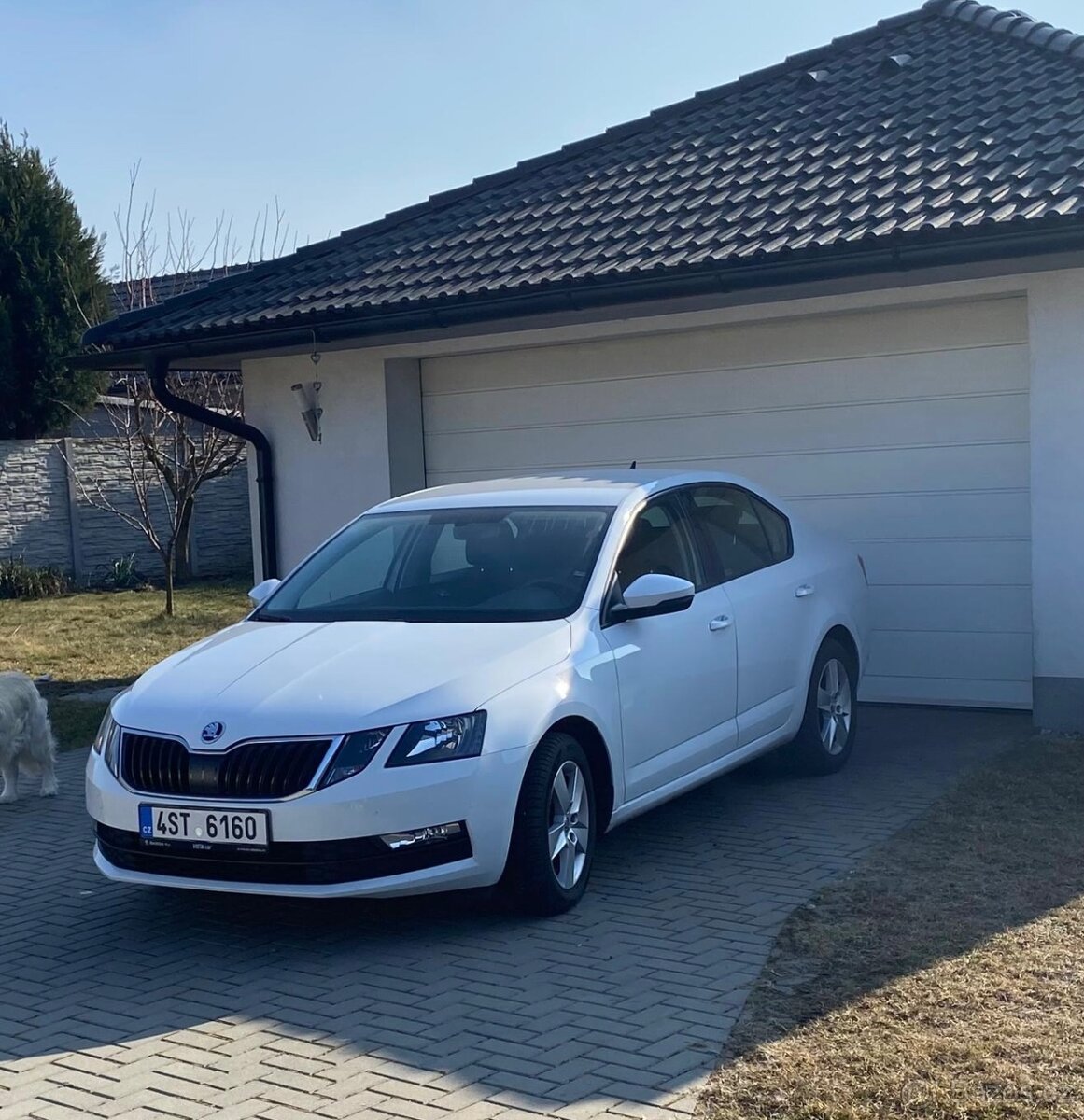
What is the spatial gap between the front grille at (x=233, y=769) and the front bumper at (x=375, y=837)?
0.15ft

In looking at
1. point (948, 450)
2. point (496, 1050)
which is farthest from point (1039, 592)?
point (496, 1050)

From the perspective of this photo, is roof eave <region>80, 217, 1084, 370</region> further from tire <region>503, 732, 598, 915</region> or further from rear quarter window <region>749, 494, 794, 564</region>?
tire <region>503, 732, 598, 915</region>

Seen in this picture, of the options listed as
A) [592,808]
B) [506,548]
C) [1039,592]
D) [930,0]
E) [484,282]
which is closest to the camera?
[592,808]

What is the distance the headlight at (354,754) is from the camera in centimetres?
527

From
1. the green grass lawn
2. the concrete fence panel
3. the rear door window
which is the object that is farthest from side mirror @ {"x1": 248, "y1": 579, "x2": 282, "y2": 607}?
the concrete fence panel

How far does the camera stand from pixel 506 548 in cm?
677

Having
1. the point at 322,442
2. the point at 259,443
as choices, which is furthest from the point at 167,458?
the point at 322,442

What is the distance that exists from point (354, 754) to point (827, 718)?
11.6ft

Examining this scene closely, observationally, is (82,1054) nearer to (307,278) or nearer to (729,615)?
(729,615)

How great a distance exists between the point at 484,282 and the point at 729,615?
4122 mm

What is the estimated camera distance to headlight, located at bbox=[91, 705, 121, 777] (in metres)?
5.77

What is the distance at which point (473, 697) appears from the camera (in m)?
5.47

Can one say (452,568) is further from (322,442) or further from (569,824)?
(322,442)

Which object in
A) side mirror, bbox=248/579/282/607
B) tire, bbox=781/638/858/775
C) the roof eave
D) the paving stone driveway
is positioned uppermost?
the roof eave
